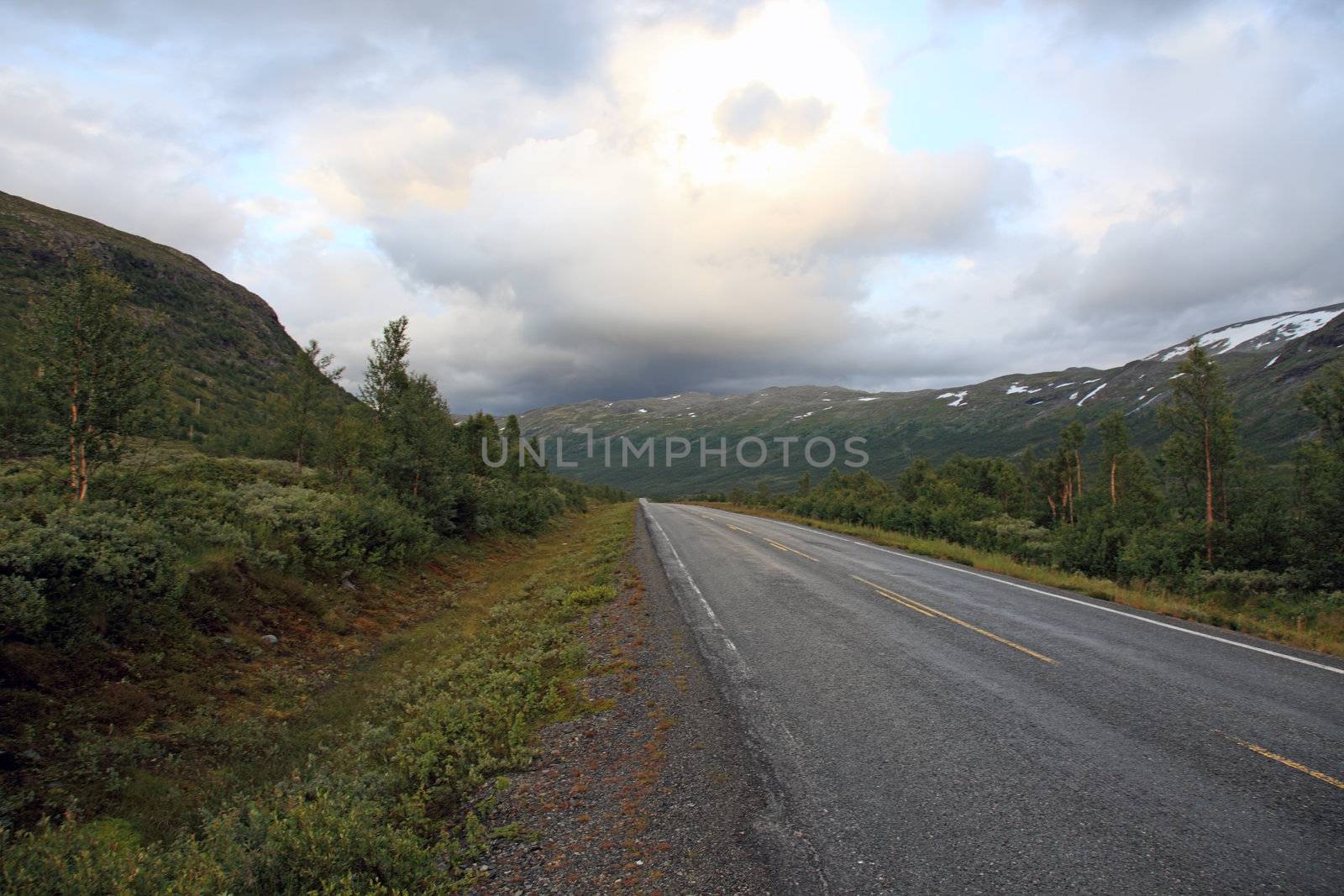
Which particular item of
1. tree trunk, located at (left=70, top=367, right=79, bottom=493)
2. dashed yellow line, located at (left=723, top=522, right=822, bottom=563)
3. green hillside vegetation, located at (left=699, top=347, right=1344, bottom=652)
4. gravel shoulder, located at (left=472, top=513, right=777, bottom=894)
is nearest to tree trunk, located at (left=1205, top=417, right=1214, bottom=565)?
green hillside vegetation, located at (left=699, top=347, right=1344, bottom=652)

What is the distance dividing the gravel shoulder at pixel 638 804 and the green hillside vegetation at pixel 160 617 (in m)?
0.53

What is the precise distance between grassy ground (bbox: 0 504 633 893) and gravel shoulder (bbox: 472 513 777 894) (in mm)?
372

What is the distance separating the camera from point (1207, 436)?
22.2 m

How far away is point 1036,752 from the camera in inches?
205

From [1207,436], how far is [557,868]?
2876 centimetres

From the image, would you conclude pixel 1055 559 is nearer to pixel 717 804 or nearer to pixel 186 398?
pixel 717 804

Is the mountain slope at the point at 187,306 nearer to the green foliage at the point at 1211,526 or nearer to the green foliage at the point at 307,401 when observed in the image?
the green foliage at the point at 307,401

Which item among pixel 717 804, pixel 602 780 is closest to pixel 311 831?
pixel 602 780

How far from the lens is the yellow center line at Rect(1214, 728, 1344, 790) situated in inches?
181

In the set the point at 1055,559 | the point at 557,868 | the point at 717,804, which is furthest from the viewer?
the point at 1055,559

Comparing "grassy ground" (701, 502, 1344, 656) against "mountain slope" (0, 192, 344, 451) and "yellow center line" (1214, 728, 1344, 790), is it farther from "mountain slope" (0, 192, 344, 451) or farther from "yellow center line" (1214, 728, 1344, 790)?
"mountain slope" (0, 192, 344, 451)

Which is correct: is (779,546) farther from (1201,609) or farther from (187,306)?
(187,306)

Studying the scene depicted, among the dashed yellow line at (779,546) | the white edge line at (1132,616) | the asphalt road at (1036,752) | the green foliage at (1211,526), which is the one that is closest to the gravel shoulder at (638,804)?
the asphalt road at (1036,752)

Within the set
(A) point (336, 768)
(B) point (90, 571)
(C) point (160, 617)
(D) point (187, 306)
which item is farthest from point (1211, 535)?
(D) point (187, 306)
